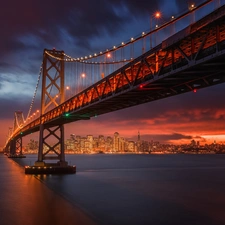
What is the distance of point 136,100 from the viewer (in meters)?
28.0

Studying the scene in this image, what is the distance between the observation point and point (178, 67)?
17.6 m

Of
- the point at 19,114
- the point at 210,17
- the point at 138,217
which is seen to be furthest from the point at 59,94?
the point at 19,114

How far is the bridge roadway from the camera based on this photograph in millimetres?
15180

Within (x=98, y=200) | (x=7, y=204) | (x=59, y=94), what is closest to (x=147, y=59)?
(x=98, y=200)

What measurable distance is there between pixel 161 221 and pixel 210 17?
516 inches

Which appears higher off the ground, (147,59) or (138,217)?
(147,59)

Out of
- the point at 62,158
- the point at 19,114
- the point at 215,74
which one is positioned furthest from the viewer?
the point at 19,114

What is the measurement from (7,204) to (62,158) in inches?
812

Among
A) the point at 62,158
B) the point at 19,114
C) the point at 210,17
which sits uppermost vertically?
the point at 19,114

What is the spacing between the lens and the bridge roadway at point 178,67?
49.8ft

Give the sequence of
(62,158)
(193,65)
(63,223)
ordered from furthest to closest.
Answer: (62,158) < (63,223) < (193,65)

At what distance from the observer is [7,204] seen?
1123 inches

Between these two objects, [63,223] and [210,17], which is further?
[63,223]

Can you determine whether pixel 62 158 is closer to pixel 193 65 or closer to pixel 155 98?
pixel 155 98
